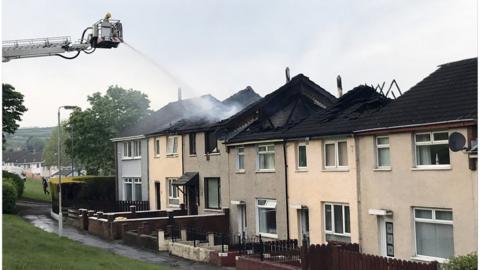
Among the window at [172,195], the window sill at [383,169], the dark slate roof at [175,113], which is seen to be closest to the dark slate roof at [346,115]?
the window sill at [383,169]

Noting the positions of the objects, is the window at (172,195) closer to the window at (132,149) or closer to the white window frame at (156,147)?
the white window frame at (156,147)

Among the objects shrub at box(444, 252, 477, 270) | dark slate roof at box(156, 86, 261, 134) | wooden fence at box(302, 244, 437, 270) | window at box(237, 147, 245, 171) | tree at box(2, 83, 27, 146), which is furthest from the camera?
tree at box(2, 83, 27, 146)

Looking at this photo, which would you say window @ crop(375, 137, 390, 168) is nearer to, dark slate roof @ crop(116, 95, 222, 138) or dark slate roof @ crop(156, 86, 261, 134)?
dark slate roof @ crop(156, 86, 261, 134)

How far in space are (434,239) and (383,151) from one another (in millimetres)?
3723

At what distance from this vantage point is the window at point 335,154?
913 inches

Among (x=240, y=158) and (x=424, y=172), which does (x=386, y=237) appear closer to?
(x=424, y=172)

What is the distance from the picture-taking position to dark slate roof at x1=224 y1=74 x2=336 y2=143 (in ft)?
104

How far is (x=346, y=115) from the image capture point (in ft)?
80.5

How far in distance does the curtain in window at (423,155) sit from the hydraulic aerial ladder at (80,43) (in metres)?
10.3

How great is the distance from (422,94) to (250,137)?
1009 centimetres

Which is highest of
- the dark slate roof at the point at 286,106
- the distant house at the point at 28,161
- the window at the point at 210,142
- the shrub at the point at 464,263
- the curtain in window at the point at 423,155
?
the distant house at the point at 28,161

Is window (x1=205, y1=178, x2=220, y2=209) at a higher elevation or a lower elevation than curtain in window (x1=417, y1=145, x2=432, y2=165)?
lower

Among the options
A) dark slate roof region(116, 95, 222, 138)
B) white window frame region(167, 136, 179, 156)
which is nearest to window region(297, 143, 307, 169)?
dark slate roof region(116, 95, 222, 138)

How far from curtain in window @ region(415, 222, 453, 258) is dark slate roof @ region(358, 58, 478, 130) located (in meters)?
3.33
